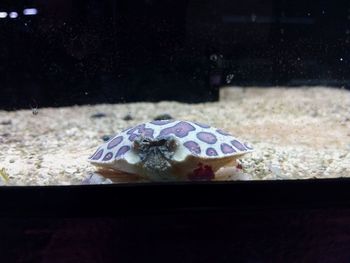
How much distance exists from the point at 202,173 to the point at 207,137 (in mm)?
253

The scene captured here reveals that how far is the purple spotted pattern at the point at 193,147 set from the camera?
1.96 meters

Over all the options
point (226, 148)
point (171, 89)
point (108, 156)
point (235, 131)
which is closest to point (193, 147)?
point (226, 148)

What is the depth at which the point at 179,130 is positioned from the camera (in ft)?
6.88

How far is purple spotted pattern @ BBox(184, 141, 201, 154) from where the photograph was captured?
1.96 meters

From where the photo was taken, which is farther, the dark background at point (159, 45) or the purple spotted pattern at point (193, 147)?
the dark background at point (159, 45)

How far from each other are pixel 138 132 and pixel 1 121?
1.77 m

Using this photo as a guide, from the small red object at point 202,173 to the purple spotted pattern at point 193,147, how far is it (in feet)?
0.22

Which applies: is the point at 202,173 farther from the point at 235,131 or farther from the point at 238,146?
the point at 235,131

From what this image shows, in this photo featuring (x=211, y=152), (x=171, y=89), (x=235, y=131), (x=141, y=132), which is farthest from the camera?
→ (x=171, y=89)

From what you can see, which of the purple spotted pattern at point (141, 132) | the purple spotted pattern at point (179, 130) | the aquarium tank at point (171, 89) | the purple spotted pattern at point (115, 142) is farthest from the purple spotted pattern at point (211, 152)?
the purple spotted pattern at point (115, 142)

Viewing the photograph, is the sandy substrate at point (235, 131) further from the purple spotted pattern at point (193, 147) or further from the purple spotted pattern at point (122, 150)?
the purple spotted pattern at point (193, 147)

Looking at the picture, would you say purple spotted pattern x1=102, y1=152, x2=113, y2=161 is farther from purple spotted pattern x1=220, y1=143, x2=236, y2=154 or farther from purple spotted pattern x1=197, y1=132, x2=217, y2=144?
purple spotted pattern x1=220, y1=143, x2=236, y2=154

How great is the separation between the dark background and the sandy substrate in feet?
0.98

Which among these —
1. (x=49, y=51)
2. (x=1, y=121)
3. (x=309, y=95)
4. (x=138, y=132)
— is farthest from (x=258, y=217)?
(x=309, y=95)
